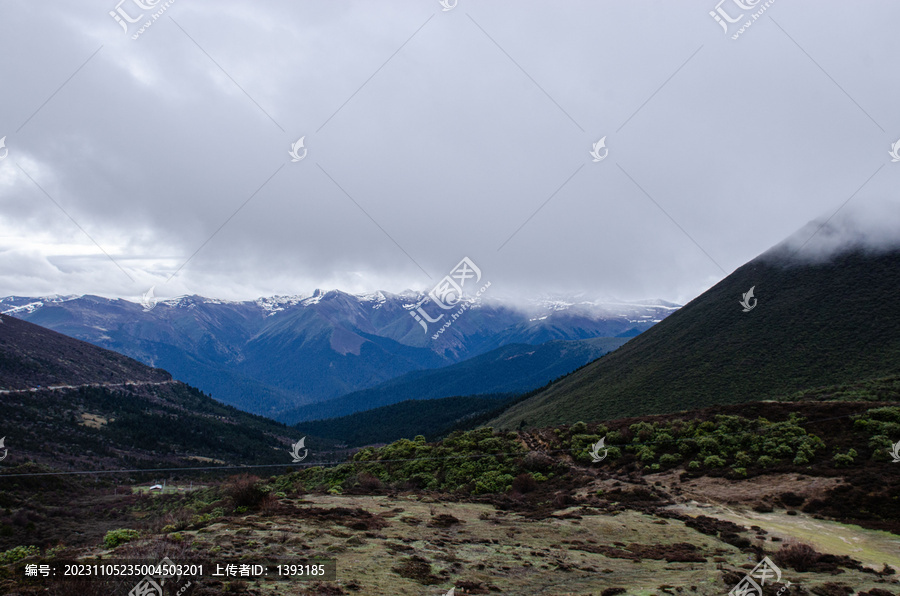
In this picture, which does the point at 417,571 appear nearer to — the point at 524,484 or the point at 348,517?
the point at 348,517

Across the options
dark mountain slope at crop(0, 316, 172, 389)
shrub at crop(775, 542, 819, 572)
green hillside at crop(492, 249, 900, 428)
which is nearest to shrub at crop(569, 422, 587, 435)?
shrub at crop(775, 542, 819, 572)

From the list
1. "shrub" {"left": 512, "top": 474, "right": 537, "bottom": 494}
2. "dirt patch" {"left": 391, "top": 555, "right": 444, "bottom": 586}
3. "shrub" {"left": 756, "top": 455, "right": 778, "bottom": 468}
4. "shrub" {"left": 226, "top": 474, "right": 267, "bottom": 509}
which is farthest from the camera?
"shrub" {"left": 512, "top": 474, "right": 537, "bottom": 494}

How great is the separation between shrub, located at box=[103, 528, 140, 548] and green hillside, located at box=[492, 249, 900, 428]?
59085mm

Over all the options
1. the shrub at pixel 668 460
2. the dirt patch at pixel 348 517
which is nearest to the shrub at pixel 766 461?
the shrub at pixel 668 460

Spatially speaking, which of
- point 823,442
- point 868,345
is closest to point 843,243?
point 868,345

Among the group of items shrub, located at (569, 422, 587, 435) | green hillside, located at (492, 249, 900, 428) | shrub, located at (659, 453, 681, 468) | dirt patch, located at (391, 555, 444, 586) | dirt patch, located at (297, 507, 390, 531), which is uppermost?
green hillside, located at (492, 249, 900, 428)

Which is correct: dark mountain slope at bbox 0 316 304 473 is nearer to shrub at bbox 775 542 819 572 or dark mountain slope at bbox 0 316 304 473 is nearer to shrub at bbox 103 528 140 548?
shrub at bbox 103 528 140 548

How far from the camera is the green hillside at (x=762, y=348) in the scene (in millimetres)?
67000

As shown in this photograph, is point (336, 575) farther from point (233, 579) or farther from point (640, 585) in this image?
point (640, 585)

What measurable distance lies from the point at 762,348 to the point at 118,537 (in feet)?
305

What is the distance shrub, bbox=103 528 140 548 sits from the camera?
1569 cm

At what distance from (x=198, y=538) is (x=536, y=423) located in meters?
72.3

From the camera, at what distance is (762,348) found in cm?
7938

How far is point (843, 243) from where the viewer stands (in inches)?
4043
